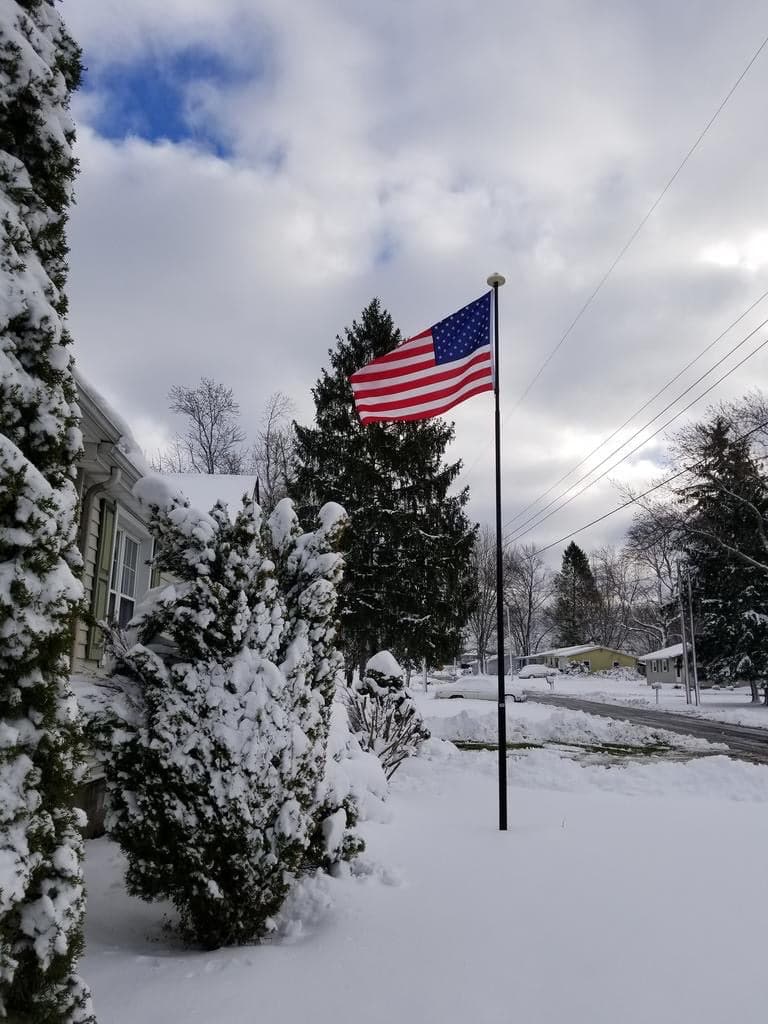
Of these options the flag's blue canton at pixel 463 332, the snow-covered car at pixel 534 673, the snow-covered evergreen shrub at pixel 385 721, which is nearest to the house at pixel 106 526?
the flag's blue canton at pixel 463 332

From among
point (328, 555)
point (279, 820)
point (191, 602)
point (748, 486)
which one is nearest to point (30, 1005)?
point (279, 820)

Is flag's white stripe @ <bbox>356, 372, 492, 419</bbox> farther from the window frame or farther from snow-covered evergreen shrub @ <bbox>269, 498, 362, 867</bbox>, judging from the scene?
the window frame

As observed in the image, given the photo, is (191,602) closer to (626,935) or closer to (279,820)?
(279,820)

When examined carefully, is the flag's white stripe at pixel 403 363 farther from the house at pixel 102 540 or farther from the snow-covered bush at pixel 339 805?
the snow-covered bush at pixel 339 805

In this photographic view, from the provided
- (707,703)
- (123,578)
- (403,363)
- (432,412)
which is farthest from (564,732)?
(707,703)

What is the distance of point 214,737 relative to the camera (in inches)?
150

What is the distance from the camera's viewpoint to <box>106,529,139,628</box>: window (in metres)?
9.37

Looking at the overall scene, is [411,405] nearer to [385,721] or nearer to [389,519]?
[385,721]

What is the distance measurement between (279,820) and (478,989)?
1283mm

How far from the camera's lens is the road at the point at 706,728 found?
1495 cm

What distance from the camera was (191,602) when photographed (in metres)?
4.03

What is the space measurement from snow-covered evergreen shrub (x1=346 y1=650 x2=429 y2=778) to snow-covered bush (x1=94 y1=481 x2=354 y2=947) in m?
4.92

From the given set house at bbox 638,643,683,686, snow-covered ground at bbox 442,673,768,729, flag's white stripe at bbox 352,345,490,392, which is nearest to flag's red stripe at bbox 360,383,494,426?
flag's white stripe at bbox 352,345,490,392

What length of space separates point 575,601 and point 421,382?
78994 millimetres
